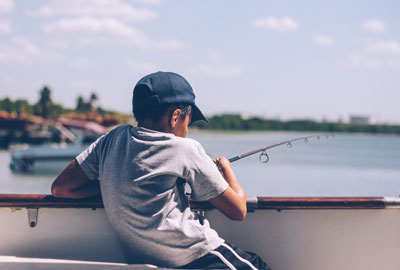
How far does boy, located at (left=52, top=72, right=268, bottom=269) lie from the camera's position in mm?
1715

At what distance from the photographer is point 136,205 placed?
1739mm

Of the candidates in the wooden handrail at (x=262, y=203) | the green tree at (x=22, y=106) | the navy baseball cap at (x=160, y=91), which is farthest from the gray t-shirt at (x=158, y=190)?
the green tree at (x=22, y=106)

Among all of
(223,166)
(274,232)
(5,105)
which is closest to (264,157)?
(274,232)

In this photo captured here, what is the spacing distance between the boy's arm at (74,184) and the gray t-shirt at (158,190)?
0.55 ft

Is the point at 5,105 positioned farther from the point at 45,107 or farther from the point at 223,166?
the point at 223,166

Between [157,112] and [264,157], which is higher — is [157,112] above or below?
above

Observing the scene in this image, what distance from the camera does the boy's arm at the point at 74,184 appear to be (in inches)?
76.4

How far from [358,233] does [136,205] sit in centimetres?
137

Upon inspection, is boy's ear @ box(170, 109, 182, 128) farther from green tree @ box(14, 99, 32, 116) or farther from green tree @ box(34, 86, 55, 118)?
green tree @ box(14, 99, 32, 116)

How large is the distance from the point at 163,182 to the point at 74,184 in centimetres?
49

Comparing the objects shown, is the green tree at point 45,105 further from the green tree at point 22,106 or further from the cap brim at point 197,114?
the cap brim at point 197,114

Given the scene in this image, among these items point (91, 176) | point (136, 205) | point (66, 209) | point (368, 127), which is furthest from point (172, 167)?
point (368, 127)

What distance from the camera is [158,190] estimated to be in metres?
1.74

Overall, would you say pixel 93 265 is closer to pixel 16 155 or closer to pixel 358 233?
pixel 358 233
